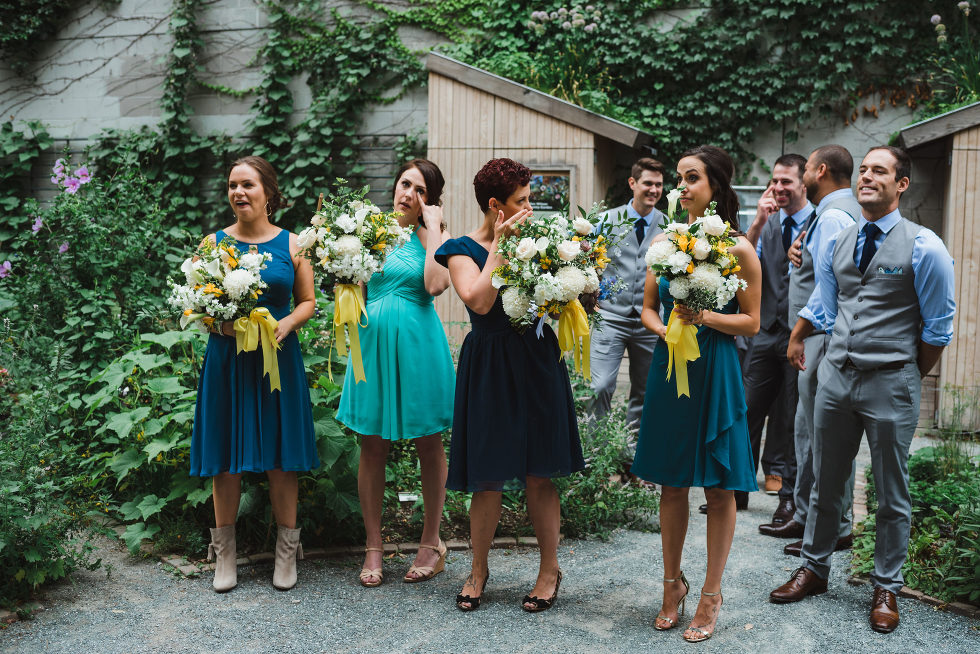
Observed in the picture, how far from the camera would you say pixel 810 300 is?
4.33m

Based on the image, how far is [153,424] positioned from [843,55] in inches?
316

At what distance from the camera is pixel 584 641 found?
11.6 ft

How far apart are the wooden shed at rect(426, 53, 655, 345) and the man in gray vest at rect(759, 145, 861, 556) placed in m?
3.49

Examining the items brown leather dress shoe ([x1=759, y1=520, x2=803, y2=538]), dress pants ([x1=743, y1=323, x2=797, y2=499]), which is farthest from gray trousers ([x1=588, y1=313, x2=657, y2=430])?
brown leather dress shoe ([x1=759, y1=520, x2=803, y2=538])

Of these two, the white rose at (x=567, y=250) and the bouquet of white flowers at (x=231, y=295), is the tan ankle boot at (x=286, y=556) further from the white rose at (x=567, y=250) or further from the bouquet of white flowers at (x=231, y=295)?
the white rose at (x=567, y=250)

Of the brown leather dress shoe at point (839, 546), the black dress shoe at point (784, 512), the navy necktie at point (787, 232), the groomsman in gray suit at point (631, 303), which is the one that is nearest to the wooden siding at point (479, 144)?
the groomsman in gray suit at point (631, 303)

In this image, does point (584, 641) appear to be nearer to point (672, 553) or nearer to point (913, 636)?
point (672, 553)

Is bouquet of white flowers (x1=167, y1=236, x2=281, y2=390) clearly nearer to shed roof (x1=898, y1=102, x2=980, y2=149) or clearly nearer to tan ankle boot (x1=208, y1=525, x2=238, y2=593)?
tan ankle boot (x1=208, y1=525, x2=238, y2=593)

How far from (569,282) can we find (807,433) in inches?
83.7

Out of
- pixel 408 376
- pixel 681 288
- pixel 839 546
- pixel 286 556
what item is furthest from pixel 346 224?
pixel 839 546

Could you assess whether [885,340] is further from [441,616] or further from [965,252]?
→ [965,252]

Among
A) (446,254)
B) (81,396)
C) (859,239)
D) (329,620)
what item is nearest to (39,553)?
(329,620)

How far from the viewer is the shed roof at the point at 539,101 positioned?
827 centimetres

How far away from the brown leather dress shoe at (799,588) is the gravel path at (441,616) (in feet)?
0.16
